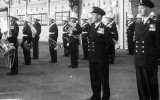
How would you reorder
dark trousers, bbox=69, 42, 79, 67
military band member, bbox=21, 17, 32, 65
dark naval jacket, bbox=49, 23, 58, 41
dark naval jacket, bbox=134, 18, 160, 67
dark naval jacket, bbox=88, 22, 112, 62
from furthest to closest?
1. dark naval jacket, bbox=49, 23, 58, 41
2. military band member, bbox=21, 17, 32, 65
3. dark trousers, bbox=69, 42, 79, 67
4. dark naval jacket, bbox=88, 22, 112, 62
5. dark naval jacket, bbox=134, 18, 160, 67

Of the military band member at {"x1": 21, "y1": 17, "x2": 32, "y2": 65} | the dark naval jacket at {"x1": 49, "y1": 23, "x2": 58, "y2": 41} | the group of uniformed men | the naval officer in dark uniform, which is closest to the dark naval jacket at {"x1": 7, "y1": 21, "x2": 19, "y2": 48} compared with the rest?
the military band member at {"x1": 21, "y1": 17, "x2": 32, "y2": 65}

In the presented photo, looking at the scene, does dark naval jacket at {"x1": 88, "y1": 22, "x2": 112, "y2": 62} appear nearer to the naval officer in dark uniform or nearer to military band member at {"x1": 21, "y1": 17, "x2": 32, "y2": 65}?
the naval officer in dark uniform

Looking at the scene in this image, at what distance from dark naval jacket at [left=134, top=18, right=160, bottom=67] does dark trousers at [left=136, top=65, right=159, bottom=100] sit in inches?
4.9

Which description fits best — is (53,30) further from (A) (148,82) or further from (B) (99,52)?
(A) (148,82)

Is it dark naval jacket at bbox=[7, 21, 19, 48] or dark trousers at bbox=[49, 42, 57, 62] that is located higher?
dark naval jacket at bbox=[7, 21, 19, 48]

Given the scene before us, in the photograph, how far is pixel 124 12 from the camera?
22.3 metres

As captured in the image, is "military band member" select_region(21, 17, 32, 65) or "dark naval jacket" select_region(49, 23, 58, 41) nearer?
"military band member" select_region(21, 17, 32, 65)

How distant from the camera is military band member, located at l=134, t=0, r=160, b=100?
5727 millimetres

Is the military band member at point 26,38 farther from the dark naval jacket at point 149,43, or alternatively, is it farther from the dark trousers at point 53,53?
the dark naval jacket at point 149,43

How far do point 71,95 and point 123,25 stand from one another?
50.3 ft

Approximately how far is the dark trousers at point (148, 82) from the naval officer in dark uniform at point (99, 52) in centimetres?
113

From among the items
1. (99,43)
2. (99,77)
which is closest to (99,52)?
(99,43)

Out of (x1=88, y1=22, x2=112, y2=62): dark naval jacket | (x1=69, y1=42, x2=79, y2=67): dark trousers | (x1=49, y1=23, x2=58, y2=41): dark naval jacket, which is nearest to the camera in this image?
(x1=88, y1=22, x2=112, y2=62): dark naval jacket

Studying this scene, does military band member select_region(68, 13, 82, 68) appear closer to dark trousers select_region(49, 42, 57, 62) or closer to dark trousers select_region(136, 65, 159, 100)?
dark trousers select_region(49, 42, 57, 62)
